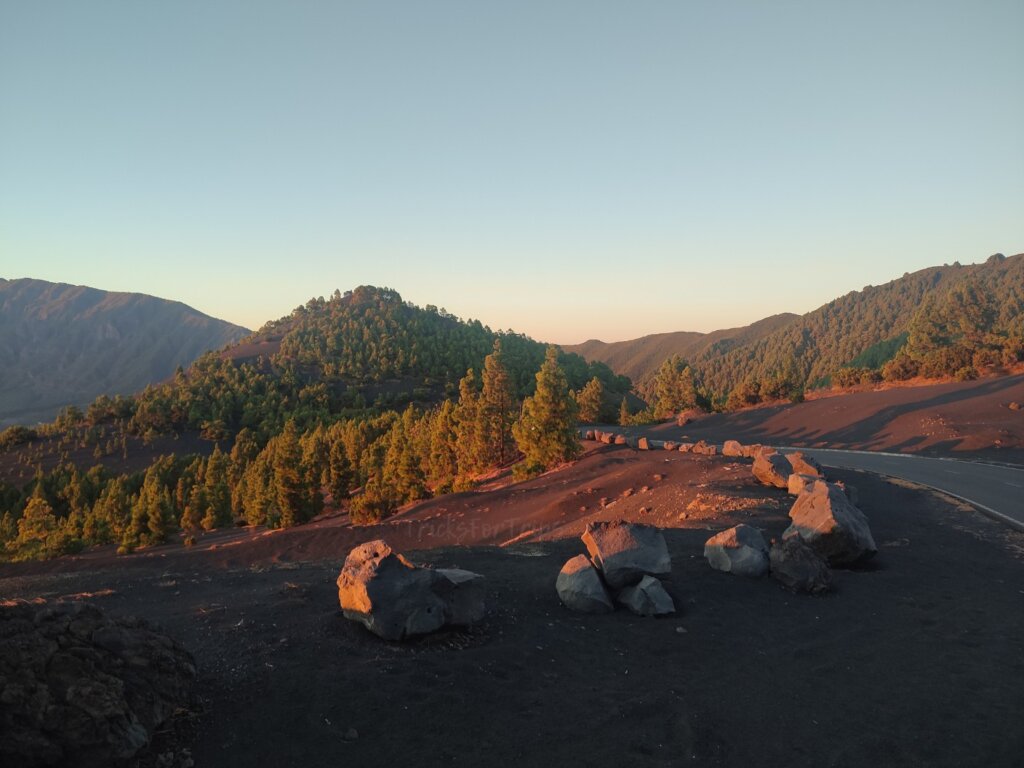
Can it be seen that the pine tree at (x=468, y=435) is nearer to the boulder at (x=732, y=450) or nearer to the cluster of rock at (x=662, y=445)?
the cluster of rock at (x=662, y=445)

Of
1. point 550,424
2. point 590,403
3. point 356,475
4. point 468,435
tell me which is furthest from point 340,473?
point 590,403

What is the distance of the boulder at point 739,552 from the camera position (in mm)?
11625

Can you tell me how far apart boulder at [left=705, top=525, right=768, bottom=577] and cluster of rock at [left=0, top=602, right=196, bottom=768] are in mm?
9822

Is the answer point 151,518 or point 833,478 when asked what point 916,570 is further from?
point 151,518

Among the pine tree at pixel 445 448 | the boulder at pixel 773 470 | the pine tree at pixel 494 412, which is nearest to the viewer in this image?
the boulder at pixel 773 470

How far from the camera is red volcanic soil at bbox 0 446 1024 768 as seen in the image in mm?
6012

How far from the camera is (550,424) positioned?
35781 mm

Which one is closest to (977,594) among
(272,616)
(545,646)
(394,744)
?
(545,646)

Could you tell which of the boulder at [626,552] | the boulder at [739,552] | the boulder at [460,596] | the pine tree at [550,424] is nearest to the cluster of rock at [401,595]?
the boulder at [460,596]

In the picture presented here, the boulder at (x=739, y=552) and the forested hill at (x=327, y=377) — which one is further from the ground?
the forested hill at (x=327, y=377)

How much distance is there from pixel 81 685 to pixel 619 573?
787cm

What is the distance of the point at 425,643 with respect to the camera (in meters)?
7.99

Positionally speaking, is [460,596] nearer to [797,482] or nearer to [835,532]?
[835,532]

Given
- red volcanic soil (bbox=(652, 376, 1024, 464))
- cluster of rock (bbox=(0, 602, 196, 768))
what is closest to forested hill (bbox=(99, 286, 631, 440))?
red volcanic soil (bbox=(652, 376, 1024, 464))
